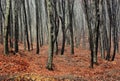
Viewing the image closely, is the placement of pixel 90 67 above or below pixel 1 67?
below

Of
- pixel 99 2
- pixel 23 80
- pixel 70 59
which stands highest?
pixel 99 2

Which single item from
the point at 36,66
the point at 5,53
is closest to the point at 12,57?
the point at 5,53

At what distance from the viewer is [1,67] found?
1686 centimetres

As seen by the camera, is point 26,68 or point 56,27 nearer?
point 26,68

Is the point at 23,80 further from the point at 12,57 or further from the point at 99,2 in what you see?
the point at 99,2

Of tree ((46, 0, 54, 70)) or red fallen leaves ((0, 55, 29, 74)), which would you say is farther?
tree ((46, 0, 54, 70))

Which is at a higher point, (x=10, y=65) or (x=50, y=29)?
(x=50, y=29)

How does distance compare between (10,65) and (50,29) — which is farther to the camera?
(50,29)

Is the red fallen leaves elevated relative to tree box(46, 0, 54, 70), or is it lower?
lower

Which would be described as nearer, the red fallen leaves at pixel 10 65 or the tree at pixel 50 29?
the red fallen leaves at pixel 10 65

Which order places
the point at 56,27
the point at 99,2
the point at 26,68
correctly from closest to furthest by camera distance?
the point at 26,68
the point at 99,2
the point at 56,27

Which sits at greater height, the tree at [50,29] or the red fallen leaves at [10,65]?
the tree at [50,29]

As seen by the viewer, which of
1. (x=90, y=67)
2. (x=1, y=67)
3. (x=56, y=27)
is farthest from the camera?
(x=56, y=27)

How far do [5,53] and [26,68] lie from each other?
292cm
